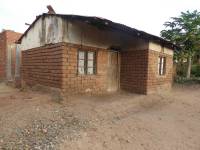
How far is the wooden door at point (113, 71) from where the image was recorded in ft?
30.1

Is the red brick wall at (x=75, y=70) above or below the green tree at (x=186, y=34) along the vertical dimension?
below

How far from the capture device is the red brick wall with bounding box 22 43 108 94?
6652 mm

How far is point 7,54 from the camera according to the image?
12.0 m

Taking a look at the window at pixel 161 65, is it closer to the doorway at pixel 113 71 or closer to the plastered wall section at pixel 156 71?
the plastered wall section at pixel 156 71

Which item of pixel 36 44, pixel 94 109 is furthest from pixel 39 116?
pixel 36 44

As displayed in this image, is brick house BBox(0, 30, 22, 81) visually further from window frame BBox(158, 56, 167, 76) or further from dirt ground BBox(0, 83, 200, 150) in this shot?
window frame BBox(158, 56, 167, 76)

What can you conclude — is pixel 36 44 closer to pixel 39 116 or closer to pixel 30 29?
pixel 30 29

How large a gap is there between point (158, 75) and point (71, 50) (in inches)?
213

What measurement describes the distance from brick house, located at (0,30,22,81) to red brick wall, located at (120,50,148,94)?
268 inches

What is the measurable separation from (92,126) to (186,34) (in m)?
14.4

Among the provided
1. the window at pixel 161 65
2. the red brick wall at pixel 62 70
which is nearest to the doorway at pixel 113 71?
the red brick wall at pixel 62 70

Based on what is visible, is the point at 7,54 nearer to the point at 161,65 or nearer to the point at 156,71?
the point at 156,71

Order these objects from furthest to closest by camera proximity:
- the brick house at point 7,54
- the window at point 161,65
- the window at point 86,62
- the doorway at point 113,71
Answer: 1. the brick house at point 7,54
2. the window at point 161,65
3. the doorway at point 113,71
4. the window at point 86,62

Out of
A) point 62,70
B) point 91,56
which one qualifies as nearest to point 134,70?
point 91,56
